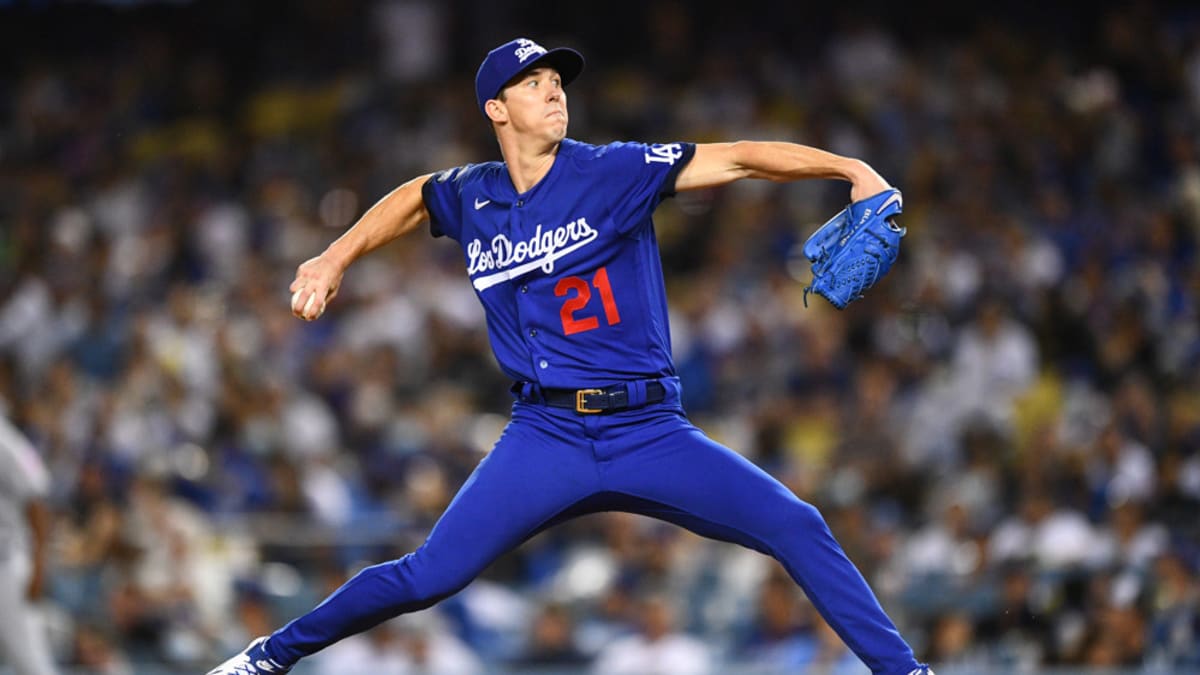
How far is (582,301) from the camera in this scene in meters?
5.20

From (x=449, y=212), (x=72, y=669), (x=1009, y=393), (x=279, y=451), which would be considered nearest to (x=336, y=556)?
(x=279, y=451)

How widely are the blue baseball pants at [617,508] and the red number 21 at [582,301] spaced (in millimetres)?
269

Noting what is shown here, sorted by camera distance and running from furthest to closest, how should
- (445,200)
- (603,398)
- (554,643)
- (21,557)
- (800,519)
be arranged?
(554,643)
(21,557)
(445,200)
(603,398)
(800,519)

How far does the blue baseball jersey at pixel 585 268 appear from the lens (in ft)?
16.9

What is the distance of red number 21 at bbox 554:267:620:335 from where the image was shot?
17.0ft

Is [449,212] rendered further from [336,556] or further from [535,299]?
[336,556]

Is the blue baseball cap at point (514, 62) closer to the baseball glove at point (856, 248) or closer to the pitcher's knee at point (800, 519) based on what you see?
the baseball glove at point (856, 248)

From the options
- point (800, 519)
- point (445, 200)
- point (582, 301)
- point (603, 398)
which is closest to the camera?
point (800, 519)


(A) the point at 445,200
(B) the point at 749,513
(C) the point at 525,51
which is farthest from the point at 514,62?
(B) the point at 749,513

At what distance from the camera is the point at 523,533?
5.04 meters

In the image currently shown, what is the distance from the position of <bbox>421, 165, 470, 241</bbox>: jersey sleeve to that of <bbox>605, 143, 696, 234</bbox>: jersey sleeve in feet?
1.79

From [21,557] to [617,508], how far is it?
369 centimetres

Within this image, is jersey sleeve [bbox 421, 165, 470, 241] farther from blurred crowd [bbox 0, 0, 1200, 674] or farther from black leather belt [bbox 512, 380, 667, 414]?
blurred crowd [bbox 0, 0, 1200, 674]

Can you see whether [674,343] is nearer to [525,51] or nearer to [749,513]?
[525,51]
